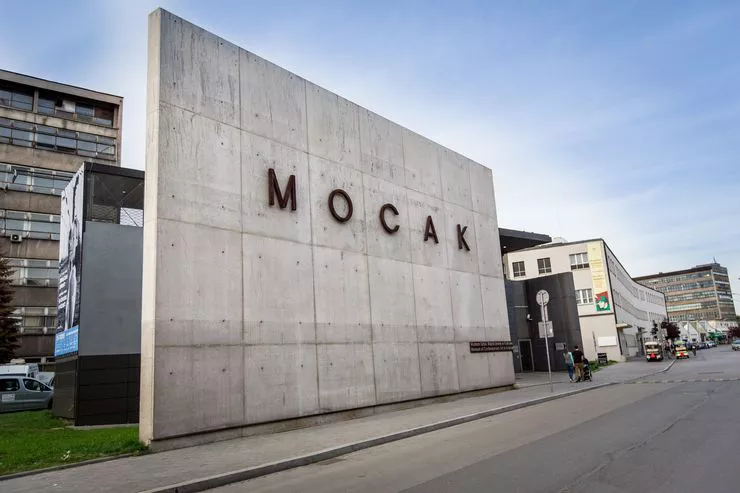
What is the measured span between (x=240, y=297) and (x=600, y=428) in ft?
27.3

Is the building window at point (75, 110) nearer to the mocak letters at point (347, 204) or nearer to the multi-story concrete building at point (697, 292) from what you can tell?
the mocak letters at point (347, 204)

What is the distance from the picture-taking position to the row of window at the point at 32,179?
4541 centimetres

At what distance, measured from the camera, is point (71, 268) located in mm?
17844

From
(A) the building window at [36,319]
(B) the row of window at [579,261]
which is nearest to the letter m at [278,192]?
(A) the building window at [36,319]

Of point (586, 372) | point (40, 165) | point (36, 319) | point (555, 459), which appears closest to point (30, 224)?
point (40, 165)

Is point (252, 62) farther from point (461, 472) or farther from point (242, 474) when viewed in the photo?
point (461, 472)

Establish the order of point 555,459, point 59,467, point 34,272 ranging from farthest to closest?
point 34,272 → point 59,467 → point 555,459

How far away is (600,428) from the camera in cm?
1079

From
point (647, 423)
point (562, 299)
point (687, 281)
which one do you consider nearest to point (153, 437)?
point (647, 423)

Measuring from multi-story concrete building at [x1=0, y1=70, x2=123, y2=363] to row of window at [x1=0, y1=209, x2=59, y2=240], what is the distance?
0.07 metres

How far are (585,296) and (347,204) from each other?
53.4 metres

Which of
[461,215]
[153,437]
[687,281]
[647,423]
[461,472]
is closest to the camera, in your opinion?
[461,472]

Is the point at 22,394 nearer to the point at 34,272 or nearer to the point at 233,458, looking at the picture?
→ the point at 233,458

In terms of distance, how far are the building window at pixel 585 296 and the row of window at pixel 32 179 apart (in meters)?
55.5
